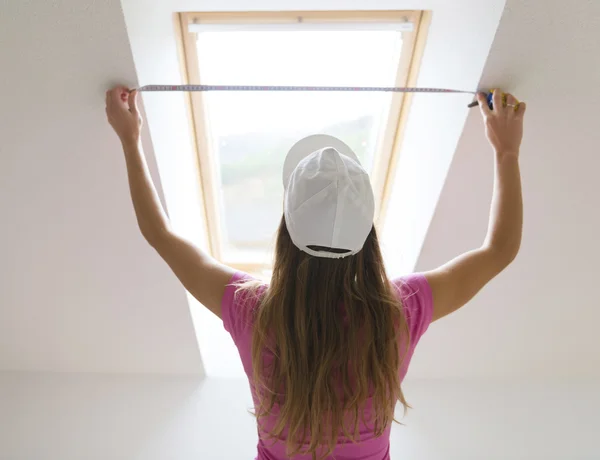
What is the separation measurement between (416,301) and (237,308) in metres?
0.34

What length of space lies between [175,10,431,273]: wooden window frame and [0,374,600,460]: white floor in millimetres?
634

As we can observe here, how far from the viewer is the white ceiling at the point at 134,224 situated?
106 centimetres

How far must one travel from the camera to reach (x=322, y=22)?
1364 mm

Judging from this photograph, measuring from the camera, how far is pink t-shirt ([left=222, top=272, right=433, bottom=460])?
1021 millimetres

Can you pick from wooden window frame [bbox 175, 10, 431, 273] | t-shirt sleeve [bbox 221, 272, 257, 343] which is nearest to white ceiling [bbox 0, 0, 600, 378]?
wooden window frame [bbox 175, 10, 431, 273]

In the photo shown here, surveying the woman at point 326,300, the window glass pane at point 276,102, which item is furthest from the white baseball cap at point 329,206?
the window glass pane at point 276,102

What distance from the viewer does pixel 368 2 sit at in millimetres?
1223

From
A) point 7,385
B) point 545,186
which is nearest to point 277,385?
point 545,186

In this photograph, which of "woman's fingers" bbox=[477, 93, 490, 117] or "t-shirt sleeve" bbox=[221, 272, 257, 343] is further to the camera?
"woman's fingers" bbox=[477, 93, 490, 117]

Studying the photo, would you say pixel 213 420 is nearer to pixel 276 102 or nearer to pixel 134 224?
pixel 134 224

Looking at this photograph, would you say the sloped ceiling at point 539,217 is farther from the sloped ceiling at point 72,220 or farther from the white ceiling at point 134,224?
the sloped ceiling at point 72,220

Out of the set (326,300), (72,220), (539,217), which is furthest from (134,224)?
(539,217)

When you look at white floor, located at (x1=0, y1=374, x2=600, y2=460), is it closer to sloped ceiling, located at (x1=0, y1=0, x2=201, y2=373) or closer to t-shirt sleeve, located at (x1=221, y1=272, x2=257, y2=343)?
sloped ceiling, located at (x1=0, y1=0, x2=201, y2=373)

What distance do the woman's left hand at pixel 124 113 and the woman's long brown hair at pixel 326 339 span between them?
1.31 feet
